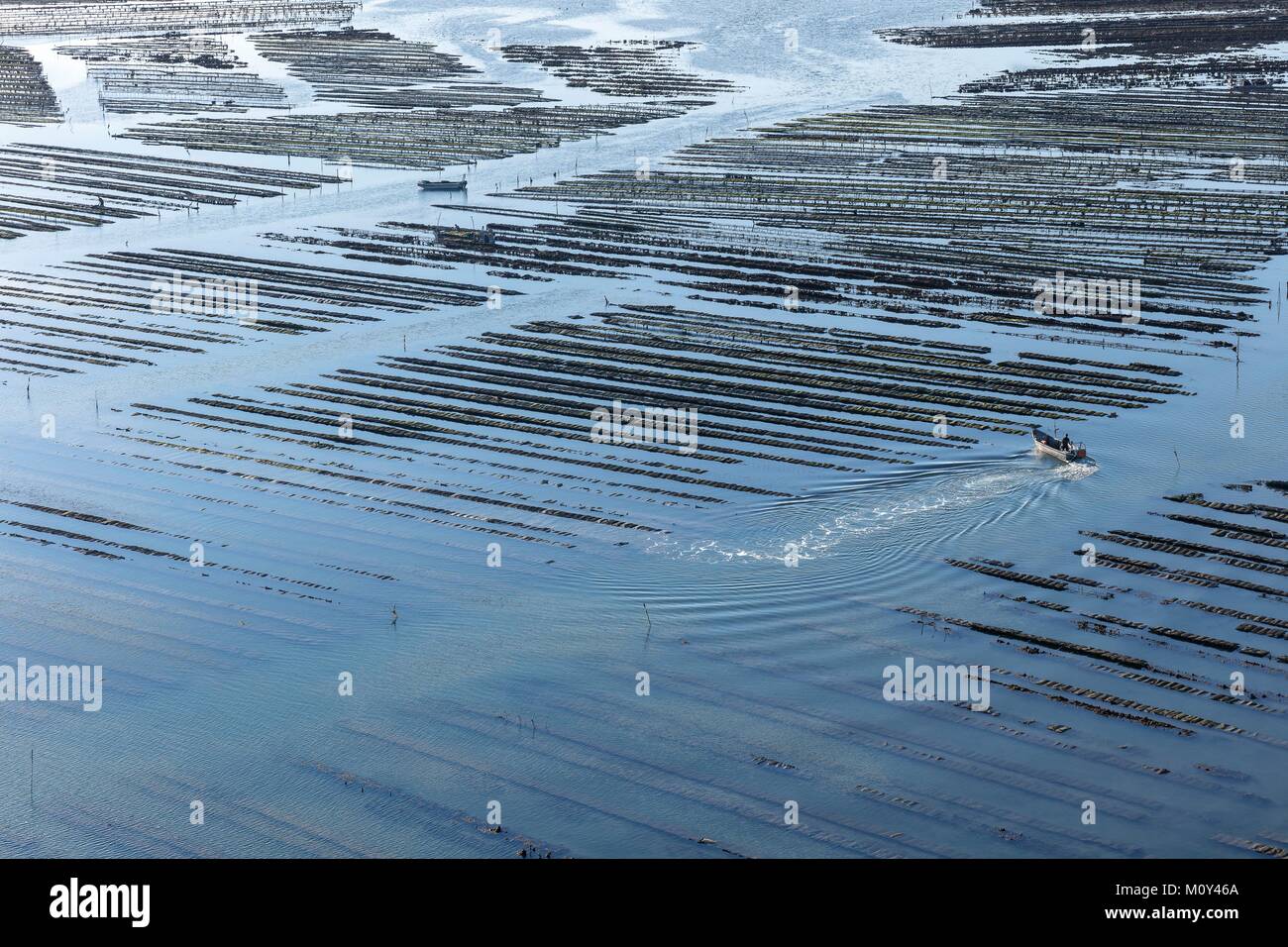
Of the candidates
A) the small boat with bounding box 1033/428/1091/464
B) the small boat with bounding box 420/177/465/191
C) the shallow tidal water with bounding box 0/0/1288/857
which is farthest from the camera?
the small boat with bounding box 420/177/465/191

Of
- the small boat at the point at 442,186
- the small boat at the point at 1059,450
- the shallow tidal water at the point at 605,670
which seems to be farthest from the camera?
the small boat at the point at 442,186

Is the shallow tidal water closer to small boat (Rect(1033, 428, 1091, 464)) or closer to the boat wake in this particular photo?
the boat wake

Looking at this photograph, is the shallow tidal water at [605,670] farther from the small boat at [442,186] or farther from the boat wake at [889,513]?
the small boat at [442,186]

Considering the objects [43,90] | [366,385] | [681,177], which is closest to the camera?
[366,385]

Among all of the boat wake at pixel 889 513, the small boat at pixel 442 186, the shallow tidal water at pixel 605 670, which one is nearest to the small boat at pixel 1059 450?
the boat wake at pixel 889 513

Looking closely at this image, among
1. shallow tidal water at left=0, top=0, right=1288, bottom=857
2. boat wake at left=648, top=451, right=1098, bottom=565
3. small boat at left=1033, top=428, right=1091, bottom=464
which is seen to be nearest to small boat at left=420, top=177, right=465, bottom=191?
shallow tidal water at left=0, top=0, right=1288, bottom=857

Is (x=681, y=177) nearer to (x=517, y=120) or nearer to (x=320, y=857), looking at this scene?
(x=517, y=120)

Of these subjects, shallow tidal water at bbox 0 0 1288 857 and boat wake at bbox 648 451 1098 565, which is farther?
boat wake at bbox 648 451 1098 565

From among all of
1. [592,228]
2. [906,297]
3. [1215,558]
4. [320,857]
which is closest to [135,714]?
[320,857]

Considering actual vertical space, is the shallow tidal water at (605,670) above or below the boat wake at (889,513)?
below
